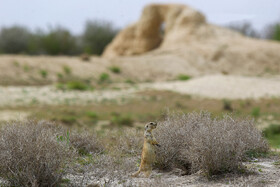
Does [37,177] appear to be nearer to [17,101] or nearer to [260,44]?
[17,101]

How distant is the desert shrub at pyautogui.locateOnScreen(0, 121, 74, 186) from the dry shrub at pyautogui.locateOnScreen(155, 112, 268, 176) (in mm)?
1451

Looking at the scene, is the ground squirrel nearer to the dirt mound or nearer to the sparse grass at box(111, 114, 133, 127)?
the sparse grass at box(111, 114, 133, 127)

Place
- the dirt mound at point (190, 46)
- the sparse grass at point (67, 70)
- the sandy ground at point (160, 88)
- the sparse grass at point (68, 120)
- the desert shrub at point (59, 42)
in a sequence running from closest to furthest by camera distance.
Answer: the sparse grass at point (68, 120), the sandy ground at point (160, 88), the sparse grass at point (67, 70), the dirt mound at point (190, 46), the desert shrub at point (59, 42)


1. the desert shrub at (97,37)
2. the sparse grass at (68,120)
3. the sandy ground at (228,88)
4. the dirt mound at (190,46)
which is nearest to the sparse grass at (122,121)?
the sparse grass at (68,120)

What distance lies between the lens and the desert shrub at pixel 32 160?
15.3 ft

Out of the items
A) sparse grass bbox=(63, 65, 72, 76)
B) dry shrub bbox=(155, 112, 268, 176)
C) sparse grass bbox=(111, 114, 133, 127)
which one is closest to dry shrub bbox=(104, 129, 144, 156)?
dry shrub bbox=(155, 112, 268, 176)

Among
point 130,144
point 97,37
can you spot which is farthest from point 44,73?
point 97,37

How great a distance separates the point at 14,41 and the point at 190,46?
21743 mm

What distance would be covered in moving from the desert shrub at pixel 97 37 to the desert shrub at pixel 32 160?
4513 centimetres

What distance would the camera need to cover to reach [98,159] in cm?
536

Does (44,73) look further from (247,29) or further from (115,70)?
(247,29)

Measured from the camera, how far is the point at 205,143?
4.98 m

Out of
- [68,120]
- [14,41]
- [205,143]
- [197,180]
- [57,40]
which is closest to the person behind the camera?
[205,143]

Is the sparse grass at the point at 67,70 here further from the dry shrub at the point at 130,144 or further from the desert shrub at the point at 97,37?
the dry shrub at the point at 130,144
